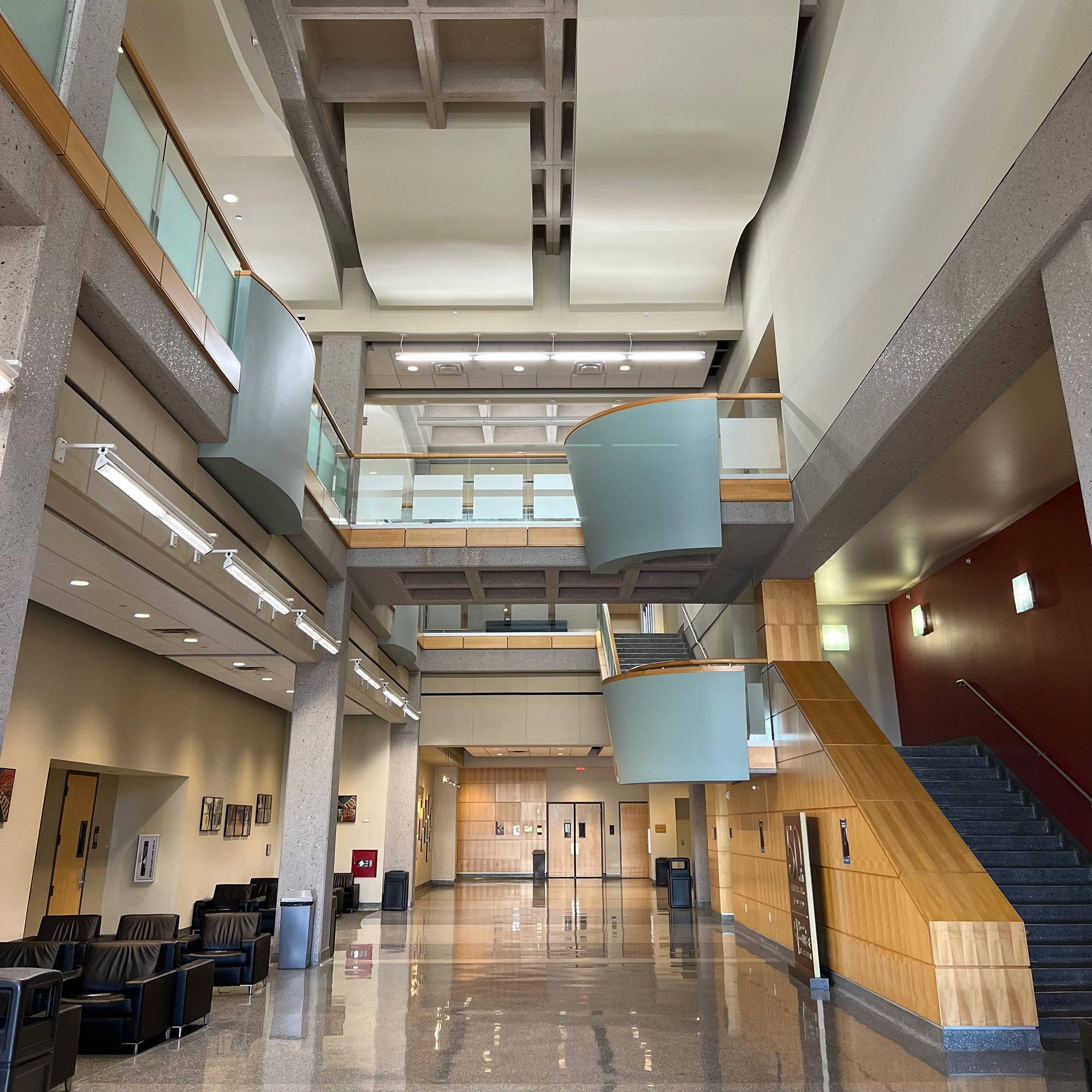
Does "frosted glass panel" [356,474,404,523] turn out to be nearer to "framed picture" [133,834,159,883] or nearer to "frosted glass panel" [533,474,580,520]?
"frosted glass panel" [533,474,580,520]

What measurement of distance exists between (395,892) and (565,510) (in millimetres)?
9576

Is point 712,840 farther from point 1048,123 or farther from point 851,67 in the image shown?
point 1048,123

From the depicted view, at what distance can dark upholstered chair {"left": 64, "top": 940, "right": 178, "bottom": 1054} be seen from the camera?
Answer: 620 centimetres

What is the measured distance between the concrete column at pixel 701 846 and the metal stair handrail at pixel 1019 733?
21.6 feet

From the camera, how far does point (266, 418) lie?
25.2ft

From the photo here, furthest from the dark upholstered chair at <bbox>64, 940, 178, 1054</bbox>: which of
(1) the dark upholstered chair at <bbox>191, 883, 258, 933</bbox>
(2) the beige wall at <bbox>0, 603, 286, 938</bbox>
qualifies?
(1) the dark upholstered chair at <bbox>191, 883, 258, 933</bbox>

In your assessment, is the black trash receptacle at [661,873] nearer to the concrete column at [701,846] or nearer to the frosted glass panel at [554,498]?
the concrete column at [701,846]

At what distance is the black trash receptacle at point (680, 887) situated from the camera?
16.4 m

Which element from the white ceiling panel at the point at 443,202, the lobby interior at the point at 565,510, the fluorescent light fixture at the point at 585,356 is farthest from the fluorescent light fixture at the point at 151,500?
the fluorescent light fixture at the point at 585,356

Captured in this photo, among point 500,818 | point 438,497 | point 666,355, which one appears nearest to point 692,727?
point 438,497

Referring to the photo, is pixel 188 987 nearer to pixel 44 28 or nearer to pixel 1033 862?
pixel 44 28

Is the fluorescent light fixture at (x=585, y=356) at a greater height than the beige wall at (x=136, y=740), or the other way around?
the fluorescent light fixture at (x=585, y=356)

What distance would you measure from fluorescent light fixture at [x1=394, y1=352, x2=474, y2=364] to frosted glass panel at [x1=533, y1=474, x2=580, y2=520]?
2786 mm

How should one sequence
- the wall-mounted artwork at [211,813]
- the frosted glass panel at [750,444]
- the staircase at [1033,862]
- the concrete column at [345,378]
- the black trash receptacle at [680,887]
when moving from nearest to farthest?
1. the staircase at [1033,862]
2. the frosted glass panel at [750,444]
3. the concrete column at [345,378]
4. the wall-mounted artwork at [211,813]
5. the black trash receptacle at [680,887]
